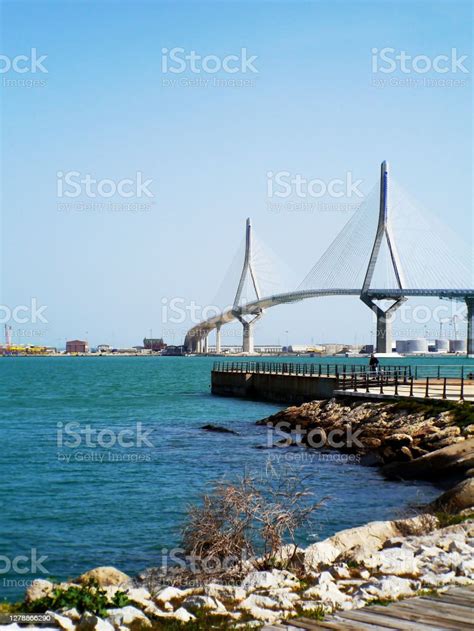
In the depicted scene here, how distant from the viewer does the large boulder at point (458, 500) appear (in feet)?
41.1

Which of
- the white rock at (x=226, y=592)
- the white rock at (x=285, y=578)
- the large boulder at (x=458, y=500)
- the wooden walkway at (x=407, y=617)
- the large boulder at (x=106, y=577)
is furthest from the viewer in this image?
the large boulder at (x=458, y=500)

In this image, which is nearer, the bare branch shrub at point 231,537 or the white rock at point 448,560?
the white rock at point 448,560

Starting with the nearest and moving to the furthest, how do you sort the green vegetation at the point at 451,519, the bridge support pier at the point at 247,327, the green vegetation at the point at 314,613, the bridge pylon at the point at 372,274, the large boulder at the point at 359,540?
the green vegetation at the point at 314,613
the large boulder at the point at 359,540
the green vegetation at the point at 451,519
the bridge pylon at the point at 372,274
the bridge support pier at the point at 247,327

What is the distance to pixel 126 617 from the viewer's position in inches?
271

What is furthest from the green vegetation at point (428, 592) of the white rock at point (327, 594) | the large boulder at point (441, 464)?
the large boulder at point (441, 464)

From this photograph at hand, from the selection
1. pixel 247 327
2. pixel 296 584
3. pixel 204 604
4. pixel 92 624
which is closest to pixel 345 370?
pixel 296 584

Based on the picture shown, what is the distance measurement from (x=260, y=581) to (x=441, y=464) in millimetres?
10168

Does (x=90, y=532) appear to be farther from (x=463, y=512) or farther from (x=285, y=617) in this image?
(x=285, y=617)

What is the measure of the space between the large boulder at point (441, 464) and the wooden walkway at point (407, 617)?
994cm

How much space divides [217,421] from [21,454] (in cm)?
1140

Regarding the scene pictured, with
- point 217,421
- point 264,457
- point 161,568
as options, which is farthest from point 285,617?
point 217,421

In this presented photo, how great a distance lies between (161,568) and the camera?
1029cm

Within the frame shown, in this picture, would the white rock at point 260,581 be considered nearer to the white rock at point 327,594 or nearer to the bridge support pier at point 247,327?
the white rock at point 327,594

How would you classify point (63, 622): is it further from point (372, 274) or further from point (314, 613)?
point (372, 274)
